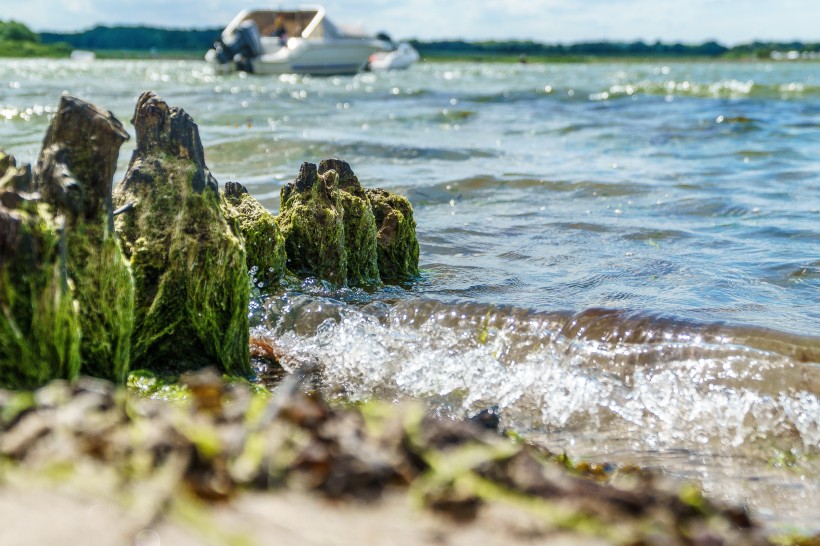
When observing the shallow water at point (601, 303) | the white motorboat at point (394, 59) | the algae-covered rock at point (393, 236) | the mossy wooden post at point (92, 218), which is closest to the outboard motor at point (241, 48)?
the white motorboat at point (394, 59)

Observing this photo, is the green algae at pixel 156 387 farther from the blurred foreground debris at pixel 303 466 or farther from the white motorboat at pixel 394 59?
the white motorboat at pixel 394 59

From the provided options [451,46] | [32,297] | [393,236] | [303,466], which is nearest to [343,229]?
[393,236]

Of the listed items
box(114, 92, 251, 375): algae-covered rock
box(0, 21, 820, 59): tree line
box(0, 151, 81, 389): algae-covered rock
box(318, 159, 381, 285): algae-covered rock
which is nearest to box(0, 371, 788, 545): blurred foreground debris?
box(0, 151, 81, 389): algae-covered rock

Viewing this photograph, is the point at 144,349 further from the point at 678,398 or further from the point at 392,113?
the point at 392,113

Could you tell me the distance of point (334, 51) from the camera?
46.9m

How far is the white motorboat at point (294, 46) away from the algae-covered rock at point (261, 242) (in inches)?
1611

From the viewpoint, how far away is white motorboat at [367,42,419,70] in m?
58.3

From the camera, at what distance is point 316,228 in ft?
19.7

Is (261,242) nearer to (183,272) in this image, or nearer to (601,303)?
(183,272)

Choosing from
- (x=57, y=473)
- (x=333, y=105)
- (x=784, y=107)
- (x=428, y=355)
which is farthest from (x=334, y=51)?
(x=57, y=473)

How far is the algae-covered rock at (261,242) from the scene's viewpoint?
562 centimetres

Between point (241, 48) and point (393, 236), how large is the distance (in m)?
41.8

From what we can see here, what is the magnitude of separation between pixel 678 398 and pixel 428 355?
136 cm

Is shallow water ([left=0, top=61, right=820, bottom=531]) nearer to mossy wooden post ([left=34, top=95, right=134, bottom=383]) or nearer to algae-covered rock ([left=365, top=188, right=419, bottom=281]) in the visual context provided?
algae-covered rock ([left=365, top=188, right=419, bottom=281])
